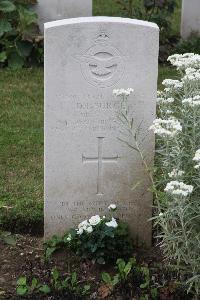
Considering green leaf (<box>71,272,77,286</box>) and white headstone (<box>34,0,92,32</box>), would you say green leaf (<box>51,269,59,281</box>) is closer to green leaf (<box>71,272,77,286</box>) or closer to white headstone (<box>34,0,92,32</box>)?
green leaf (<box>71,272,77,286</box>)

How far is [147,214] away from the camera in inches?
185

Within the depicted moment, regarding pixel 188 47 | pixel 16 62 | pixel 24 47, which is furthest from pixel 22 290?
pixel 188 47

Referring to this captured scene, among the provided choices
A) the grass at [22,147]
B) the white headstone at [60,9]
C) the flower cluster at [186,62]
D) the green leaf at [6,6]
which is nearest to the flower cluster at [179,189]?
the flower cluster at [186,62]

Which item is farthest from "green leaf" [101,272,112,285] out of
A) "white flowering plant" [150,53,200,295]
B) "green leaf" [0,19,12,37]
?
"green leaf" [0,19,12,37]

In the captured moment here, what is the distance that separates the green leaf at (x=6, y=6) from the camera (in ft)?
27.3

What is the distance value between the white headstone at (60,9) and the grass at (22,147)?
1.09 m

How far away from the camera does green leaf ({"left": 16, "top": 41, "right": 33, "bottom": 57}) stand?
833 cm

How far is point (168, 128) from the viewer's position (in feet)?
12.9

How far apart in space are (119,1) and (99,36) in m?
4.99

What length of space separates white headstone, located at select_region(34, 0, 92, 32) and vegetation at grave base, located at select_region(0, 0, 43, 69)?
1.87 ft

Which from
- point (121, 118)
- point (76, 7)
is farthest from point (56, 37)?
point (76, 7)

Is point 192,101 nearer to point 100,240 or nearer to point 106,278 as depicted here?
point 100,240

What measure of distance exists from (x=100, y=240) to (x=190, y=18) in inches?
219

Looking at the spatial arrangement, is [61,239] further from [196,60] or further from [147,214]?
[196,60]
